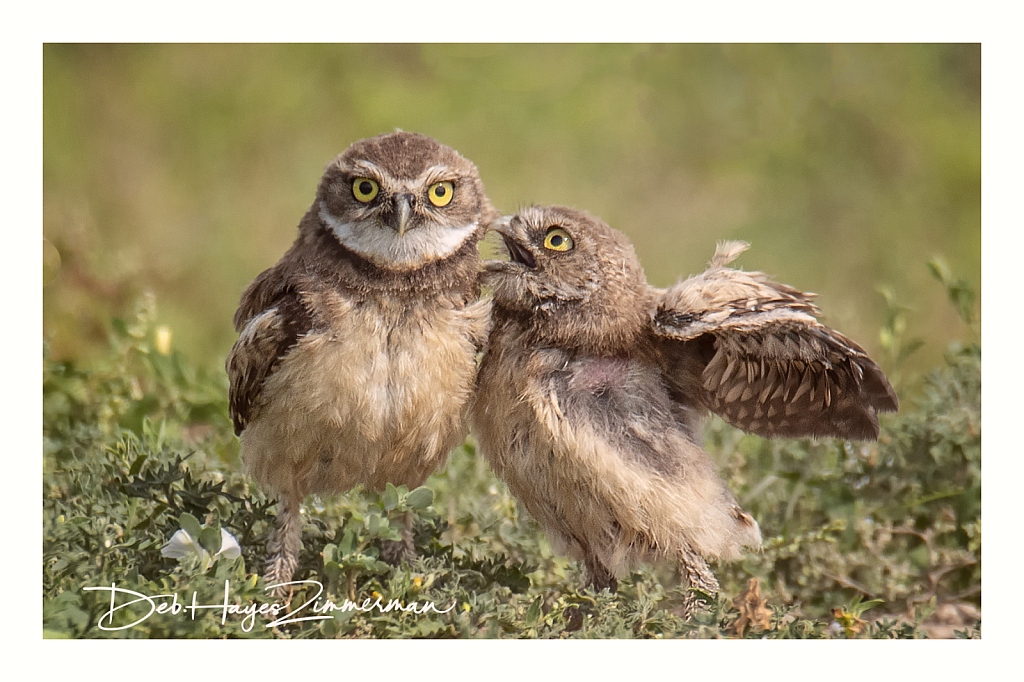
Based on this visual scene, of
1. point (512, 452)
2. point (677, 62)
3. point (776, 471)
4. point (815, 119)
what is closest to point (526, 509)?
point (512, 452)

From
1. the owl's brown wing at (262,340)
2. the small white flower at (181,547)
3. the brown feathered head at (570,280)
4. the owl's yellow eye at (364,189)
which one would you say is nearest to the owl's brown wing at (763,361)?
the brown feathered head at (570,280)

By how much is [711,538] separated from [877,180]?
7.99 ft

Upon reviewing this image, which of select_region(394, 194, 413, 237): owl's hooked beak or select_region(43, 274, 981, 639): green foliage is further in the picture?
select_region(43, 274, 981, 639): green foliage

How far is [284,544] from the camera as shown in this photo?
3.81 meters

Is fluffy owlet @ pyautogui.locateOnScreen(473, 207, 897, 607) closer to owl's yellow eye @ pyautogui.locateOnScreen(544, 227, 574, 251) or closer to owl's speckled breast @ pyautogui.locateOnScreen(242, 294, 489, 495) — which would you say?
owl's yellow eye @ pyautogui.locateOnScreen(544, 227, 574, 251)

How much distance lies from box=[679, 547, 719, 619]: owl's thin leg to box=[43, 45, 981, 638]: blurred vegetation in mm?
72

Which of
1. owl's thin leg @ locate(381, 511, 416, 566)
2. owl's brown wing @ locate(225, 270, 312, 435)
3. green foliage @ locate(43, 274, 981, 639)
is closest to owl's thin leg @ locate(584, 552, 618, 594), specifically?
green foliage @ locate(43, 274, 981, 639)

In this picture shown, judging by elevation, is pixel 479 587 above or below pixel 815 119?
below

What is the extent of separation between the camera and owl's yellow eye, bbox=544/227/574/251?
3631mm

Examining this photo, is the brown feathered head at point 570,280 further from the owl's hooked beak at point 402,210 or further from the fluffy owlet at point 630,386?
the owl's hooked beak at point 402,210

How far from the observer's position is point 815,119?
5086mm

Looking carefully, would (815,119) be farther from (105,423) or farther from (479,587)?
(105,423)

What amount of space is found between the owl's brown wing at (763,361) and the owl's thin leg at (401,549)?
1220 mm

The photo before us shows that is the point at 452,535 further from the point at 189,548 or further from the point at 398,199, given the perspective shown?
the point at 398,199
